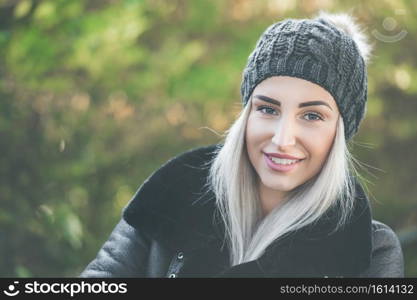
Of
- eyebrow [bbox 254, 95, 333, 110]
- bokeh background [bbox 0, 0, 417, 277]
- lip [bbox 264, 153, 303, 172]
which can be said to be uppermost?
bokeh background [bbox 0, 0, 417, 277]

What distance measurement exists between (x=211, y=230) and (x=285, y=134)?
0.48 meters

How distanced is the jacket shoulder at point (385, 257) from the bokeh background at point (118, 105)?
43.0 inches

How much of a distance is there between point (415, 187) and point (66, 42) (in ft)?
12.0

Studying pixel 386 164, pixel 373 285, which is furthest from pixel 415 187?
pixel 373 285

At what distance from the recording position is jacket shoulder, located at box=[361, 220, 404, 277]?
2400mm

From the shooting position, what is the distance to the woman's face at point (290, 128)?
92.7 inches

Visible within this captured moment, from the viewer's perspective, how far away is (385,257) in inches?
95.7
